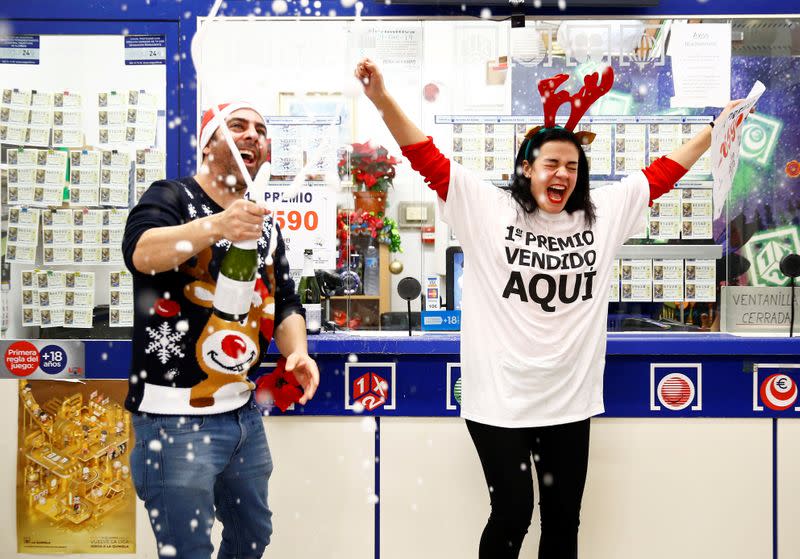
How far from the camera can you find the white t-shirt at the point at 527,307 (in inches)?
86.1

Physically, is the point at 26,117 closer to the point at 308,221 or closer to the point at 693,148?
the point at 308,221

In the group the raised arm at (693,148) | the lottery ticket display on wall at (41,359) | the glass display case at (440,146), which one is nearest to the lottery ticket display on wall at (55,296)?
the glass display case at (440,146)

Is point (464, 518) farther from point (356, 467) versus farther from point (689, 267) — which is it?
point (689, 267)

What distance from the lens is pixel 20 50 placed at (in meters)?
3.17

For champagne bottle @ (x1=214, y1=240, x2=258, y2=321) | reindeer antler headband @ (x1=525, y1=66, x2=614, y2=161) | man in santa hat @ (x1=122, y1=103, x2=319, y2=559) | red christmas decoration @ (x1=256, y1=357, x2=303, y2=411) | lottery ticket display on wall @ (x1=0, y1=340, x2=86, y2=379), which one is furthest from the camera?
lottery ticket display on wall @ (x1=0, y1=340, x2=86, y2=379)

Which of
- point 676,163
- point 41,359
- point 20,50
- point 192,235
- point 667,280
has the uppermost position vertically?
point 20,50

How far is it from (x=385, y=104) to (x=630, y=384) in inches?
59.7

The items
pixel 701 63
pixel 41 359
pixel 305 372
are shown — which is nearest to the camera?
pixel 305 372

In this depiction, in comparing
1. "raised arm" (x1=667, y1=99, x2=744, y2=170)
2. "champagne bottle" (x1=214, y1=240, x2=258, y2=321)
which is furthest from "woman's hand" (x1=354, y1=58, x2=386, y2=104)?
"raised arm" (x1=667, y1=99, x2=744, y2=170)

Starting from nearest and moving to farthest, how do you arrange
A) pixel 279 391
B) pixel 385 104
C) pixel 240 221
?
pixel 240 221 < pixel 385 104 < pixel 279 391

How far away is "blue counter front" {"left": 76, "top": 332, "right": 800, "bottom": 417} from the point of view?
111 inches

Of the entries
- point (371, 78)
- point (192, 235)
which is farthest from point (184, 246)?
point (371, 78)

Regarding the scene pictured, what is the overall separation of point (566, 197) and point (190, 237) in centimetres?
120

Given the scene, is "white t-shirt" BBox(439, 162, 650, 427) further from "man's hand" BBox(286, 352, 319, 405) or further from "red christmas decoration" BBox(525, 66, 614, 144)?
"man's hand" BBox(286, 352, 319, 405)
